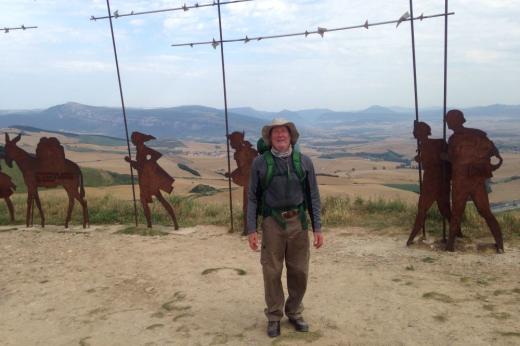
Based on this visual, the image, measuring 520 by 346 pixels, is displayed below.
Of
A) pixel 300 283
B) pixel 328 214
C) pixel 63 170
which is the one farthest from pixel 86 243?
pixel 300 283

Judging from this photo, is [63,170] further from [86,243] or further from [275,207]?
[275,207]

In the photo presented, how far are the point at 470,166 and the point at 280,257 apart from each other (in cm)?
397

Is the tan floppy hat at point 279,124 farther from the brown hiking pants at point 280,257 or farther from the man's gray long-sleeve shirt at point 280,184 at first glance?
the brown hiking pants at point 280,257

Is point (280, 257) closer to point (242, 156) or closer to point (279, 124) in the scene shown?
point (279, 124)

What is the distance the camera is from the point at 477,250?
727 centimetres

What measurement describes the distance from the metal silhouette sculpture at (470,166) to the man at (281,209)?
352cm

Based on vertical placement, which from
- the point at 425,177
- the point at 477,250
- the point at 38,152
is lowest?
the point at 477,250

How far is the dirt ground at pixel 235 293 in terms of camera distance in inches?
185

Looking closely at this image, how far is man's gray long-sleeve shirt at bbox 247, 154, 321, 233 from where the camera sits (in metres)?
4.40

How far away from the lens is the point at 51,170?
9.91m

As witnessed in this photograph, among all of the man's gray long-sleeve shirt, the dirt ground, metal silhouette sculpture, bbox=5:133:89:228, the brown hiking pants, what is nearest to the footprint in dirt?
the dirt ground

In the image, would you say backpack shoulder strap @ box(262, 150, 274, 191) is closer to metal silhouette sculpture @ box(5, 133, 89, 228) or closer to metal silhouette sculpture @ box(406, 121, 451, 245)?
metal silhouette sculpture @ box(406, 121, 451, 245)

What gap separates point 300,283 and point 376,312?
1.02 metres

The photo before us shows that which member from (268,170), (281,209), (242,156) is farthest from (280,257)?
(242,156)
